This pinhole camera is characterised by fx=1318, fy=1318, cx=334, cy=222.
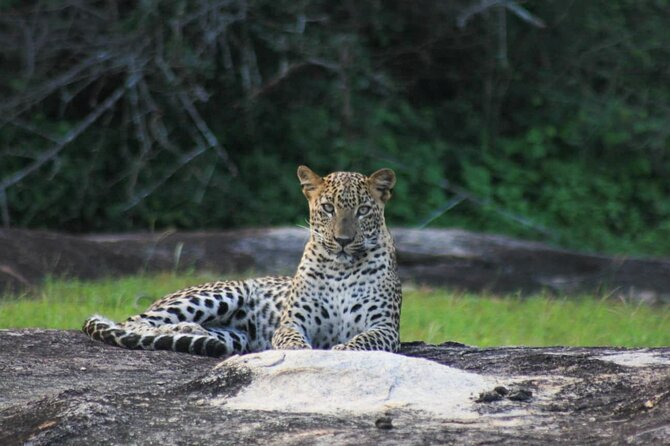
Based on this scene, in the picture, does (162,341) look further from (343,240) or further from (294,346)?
(343,240)

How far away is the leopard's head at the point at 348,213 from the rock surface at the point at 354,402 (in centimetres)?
121

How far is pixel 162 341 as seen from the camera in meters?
7.44

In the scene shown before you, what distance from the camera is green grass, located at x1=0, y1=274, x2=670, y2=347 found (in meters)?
9.67

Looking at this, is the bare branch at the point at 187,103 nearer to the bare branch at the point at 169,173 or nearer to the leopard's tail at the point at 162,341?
the bare branch at the point at 169,173

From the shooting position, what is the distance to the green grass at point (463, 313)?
9672mm

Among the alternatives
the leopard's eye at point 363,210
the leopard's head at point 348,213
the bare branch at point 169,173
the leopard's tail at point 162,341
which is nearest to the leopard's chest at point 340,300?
the leopard's head at point 348,213

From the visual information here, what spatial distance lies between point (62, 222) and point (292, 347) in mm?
8429

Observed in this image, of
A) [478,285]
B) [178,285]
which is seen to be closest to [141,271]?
[178,285]

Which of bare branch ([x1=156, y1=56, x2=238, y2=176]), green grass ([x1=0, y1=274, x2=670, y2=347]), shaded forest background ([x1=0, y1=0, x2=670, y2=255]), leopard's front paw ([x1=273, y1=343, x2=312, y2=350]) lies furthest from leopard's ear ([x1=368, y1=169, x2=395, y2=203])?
shaded forest background ([x1=0, y1=0, x2=670, y2=255])

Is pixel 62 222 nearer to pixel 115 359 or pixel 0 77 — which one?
pixel 0 77

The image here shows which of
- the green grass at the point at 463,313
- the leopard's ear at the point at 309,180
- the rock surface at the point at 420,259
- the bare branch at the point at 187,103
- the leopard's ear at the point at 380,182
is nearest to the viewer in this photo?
the leopard's ear at the point at 380,182

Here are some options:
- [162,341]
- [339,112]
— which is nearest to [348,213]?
[162,341]

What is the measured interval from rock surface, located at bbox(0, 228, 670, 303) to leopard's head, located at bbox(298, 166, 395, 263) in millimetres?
4237

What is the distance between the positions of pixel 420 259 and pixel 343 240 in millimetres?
4963
